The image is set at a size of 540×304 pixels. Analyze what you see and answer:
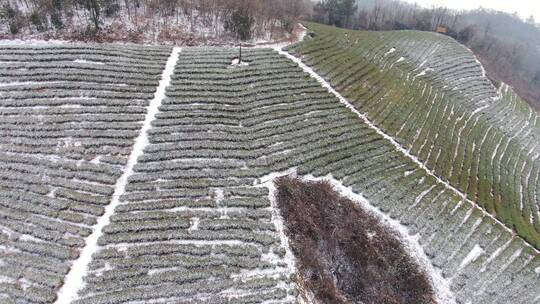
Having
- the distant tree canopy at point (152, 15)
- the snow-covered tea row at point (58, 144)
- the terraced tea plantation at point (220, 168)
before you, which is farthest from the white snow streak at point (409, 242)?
the distant tree canopy at point (152, 15)

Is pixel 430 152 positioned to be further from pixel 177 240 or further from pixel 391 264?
pixel 177 240

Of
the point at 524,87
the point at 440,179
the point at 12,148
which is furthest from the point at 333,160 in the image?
the point at 524,87

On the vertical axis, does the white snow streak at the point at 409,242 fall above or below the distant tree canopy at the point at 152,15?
→ below

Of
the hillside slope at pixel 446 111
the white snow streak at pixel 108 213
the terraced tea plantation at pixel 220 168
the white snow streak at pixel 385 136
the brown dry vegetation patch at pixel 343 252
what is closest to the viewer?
the white snow streak at pixel 108 213

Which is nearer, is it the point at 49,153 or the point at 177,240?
the point at 177,240

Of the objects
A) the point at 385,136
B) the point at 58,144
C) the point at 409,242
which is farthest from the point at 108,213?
the point at 385,136

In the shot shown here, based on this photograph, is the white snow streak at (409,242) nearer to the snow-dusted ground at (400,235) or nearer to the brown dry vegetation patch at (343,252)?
the snow-dusted ground at (400,235)
